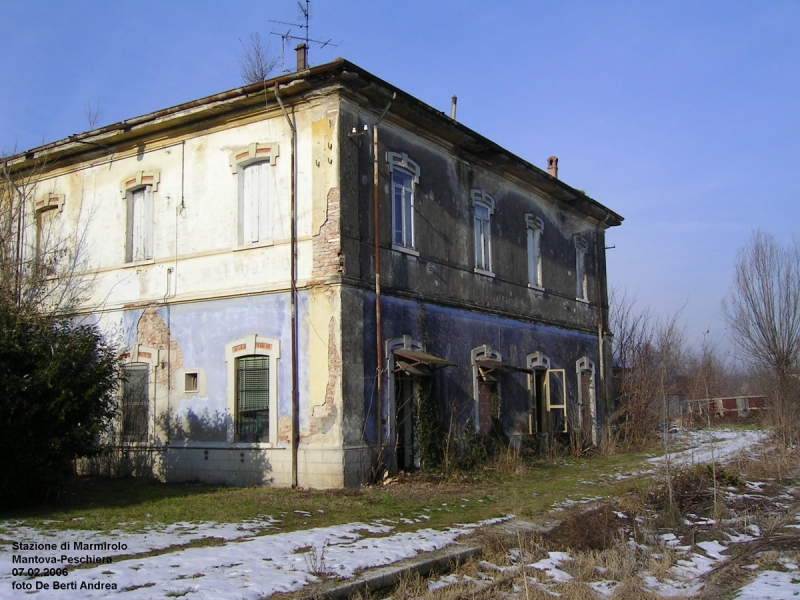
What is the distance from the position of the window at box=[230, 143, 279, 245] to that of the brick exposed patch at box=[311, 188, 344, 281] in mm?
1295

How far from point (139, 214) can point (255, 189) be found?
3.36 meters

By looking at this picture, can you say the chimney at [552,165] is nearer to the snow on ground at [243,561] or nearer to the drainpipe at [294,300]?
the drainpipe at [294,300]

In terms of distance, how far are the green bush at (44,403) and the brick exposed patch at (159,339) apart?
4.00 m

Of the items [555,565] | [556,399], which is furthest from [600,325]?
[555,565]

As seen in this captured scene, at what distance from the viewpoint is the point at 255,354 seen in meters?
14.0

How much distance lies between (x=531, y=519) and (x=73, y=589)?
6254 mm

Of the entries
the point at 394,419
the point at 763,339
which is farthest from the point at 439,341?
the point at 763,339

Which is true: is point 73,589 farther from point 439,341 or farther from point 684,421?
point 684,421

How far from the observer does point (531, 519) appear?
10492 mm

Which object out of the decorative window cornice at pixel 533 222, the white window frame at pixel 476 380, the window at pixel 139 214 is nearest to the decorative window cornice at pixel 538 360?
the white window frame at pixel 476 380

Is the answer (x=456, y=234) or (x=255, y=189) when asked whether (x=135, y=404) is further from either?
(x=456, y=234)

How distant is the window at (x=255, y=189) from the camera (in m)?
14.3

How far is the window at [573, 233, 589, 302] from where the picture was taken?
923 inches

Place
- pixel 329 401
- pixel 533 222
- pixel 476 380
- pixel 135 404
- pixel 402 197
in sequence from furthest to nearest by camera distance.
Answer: pixel 533 222 < pixel 476 380 < pixel 135 404 < pixel 402 197 < pixel 329 401
